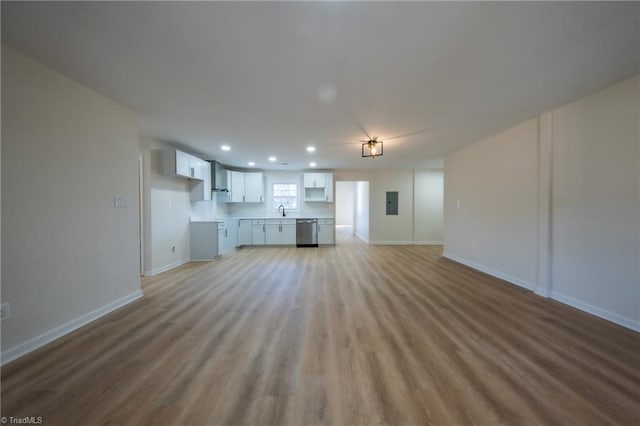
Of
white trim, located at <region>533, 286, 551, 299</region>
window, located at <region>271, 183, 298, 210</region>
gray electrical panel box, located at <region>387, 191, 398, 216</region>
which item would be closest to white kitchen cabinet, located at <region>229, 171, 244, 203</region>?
window, located at <region>271, 183, 298, 210</region>

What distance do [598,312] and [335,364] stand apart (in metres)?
3.05

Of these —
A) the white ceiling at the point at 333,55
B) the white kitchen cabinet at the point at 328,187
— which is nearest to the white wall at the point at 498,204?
the white ceiling at the point at 333,55

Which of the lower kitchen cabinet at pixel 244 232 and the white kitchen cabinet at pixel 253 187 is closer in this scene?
the lower kitchen cabinet at pixel 244 232

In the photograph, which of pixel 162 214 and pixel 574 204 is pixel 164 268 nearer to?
pixel 162 214

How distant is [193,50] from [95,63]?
95 centimetres

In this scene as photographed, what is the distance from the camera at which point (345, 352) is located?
6.59 feet

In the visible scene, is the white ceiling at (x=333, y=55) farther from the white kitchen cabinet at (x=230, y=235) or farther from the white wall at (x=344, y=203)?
the white wall at (x=344, y=203)

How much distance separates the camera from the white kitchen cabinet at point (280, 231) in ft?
24.1

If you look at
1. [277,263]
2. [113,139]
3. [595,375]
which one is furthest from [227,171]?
[595,375]

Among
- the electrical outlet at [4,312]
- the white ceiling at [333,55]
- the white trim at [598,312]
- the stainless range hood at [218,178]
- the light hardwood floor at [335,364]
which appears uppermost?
the white ceiling at [333,55]

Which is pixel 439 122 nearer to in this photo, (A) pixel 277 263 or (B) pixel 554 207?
(B) pixel 554 207

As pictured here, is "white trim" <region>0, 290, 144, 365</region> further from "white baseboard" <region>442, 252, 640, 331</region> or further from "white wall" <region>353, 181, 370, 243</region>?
"white wall" <region>353, 181, 370, 243</region>

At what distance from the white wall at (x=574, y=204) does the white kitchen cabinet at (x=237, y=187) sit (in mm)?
6121

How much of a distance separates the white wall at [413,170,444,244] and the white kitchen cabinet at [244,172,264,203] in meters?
4.96
